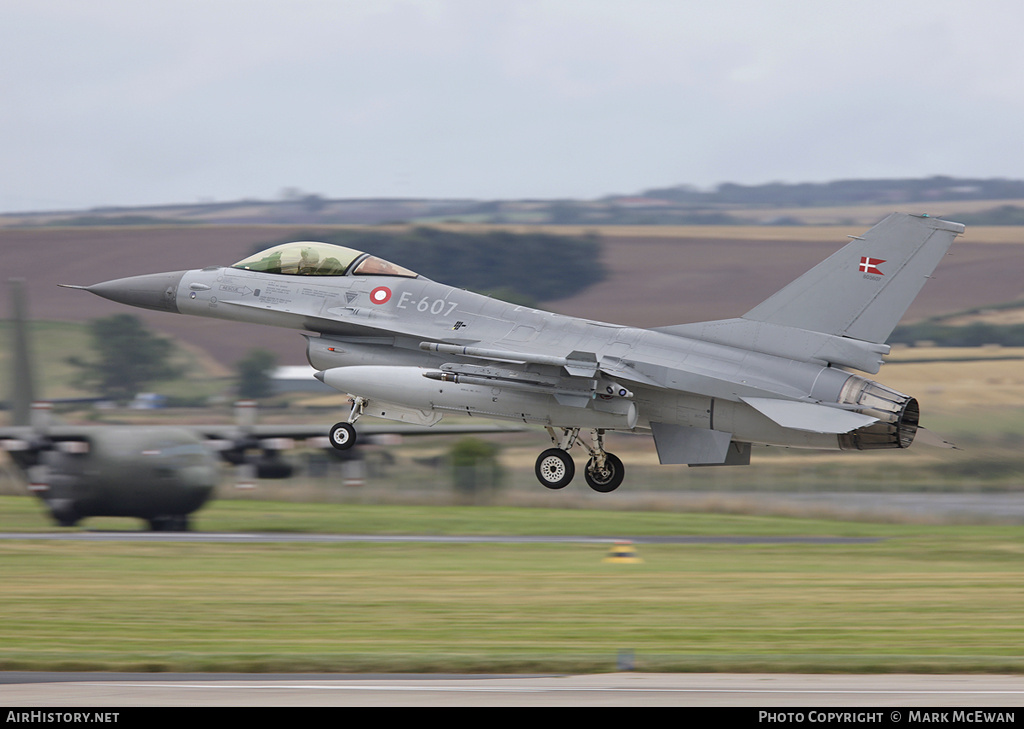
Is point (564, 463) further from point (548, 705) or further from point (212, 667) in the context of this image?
point (212, 667)

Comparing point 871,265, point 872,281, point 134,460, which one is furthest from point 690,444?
point 134,460

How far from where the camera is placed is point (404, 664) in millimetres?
22641

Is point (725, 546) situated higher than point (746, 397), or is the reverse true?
point (746, 397)

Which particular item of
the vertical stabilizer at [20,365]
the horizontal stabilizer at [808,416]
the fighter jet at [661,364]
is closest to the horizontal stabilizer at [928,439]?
the fighter jet at [661,364]

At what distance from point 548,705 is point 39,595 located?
782 inches

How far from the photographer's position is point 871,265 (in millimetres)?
20031

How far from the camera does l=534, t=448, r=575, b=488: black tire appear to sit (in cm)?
2039

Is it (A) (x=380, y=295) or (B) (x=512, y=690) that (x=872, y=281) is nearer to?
(A) (x=380, y=295)

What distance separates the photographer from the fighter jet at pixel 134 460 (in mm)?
44625

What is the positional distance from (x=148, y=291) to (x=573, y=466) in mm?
9113

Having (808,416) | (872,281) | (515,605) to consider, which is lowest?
(515,605)

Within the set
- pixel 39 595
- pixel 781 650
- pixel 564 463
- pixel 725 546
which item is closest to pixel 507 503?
pixel 725 546

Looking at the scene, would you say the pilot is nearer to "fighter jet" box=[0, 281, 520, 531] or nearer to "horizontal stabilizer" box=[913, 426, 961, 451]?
"horizontal stabilizer" box=[913, 426, 961, 451]

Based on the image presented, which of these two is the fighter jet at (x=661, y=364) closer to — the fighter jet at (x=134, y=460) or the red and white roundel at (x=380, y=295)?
the red and white roundel at (x=380, y=295)
